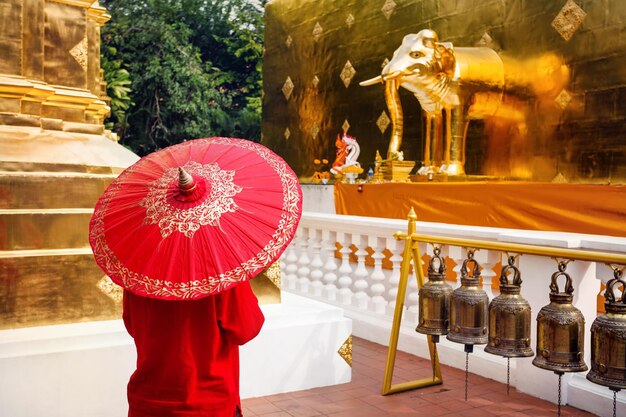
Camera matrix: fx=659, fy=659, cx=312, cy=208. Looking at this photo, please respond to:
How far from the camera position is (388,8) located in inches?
457

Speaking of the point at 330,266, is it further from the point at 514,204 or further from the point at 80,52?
the point at 80,52

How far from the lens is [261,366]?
3.89 meters

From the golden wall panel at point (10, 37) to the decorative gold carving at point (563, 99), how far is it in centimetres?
683

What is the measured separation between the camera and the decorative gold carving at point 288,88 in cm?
1437

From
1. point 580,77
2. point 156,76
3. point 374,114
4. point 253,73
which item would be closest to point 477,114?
point 580,77

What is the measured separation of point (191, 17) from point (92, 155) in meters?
21.8

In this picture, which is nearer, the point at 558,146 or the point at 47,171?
the point at 47,171

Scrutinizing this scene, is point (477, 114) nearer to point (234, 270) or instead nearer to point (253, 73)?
point (234, 270)

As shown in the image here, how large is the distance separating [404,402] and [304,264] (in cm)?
255

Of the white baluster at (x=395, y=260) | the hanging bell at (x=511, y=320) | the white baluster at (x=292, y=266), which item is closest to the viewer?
the hanging bell at (x=511, y=320)

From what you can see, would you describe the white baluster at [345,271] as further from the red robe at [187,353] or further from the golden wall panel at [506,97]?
the golden wall panel at [506,97]

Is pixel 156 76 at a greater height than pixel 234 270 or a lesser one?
greater

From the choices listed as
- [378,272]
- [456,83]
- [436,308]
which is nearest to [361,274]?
[378,272]

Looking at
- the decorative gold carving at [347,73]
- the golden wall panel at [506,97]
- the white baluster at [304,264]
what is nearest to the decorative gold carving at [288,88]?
the golden wall panel at [506,97]
